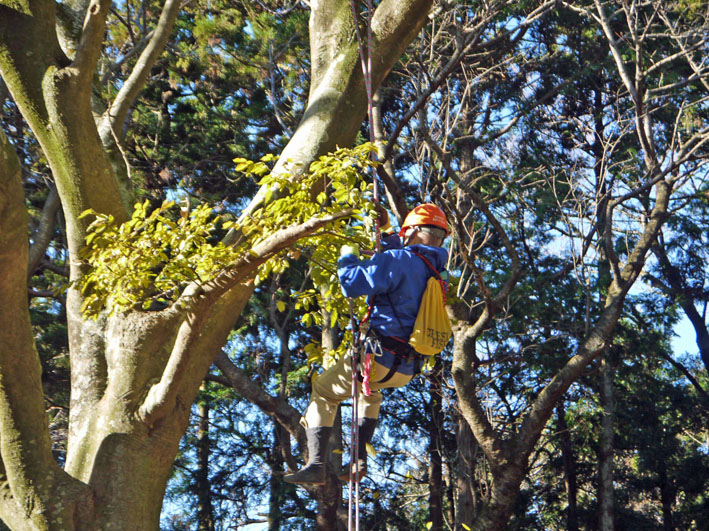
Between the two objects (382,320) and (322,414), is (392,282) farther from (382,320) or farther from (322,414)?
(322,414)

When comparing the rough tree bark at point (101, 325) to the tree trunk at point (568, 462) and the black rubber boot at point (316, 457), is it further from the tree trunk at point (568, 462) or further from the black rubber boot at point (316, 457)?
the tree trunk at point (568, 462)

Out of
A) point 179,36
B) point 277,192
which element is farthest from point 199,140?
point 277,192

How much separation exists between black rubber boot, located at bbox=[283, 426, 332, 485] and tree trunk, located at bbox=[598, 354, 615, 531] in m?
8.89

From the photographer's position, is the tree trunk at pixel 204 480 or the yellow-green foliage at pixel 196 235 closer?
the yellow-green foliage at pixel 196 235

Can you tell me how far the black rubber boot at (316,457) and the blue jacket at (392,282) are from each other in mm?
543

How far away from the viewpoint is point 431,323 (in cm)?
420

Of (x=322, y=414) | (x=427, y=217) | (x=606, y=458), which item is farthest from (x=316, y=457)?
(x=606, y=458)

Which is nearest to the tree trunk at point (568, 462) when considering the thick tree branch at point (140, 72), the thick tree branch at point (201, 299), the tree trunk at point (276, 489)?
the tree trunk at point (276, 489)

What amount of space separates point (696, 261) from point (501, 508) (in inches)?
351

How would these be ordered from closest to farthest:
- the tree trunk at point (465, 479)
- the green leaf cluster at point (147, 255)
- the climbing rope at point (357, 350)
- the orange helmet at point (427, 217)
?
the green leaf cluster at point (147, 255) < the climbing rope at point (357, 350) < the orange helmet at point (427, 217) < the tree trunk at point (465, 479)

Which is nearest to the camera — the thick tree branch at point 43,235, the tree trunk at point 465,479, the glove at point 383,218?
the glove at point 383,218

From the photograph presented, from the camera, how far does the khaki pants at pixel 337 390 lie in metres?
4.34

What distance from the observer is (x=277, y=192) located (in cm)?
418

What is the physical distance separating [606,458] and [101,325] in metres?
10.2
